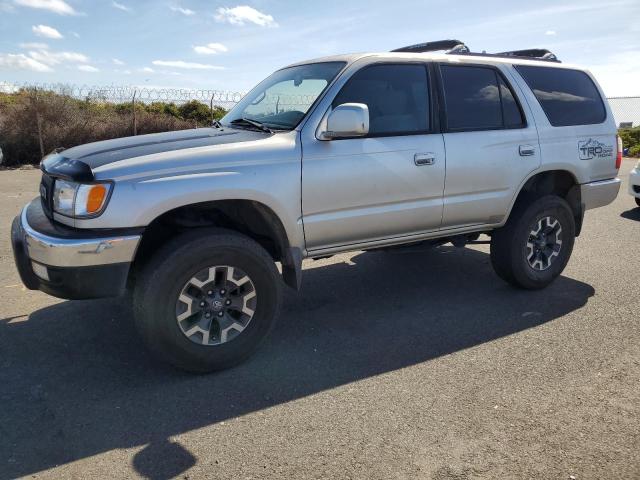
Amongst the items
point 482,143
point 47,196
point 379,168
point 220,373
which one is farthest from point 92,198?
point 482,143

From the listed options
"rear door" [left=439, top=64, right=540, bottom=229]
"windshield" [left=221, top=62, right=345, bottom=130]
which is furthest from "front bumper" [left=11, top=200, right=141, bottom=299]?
"rear door" [left=439, top=64, right=540, bottom=229]

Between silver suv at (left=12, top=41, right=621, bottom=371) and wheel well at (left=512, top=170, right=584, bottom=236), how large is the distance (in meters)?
0.01

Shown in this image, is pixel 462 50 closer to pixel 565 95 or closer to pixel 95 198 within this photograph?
pixel 565 95

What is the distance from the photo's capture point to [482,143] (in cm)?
445

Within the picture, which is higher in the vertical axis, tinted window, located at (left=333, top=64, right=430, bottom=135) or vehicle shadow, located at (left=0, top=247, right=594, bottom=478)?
tinted window, located at (left=333, top=64, right=430, bottom=135)

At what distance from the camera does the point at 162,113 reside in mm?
18641

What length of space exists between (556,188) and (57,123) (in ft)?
46.0

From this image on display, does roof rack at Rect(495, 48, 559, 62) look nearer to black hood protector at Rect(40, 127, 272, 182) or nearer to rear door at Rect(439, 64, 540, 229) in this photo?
rear door at Rect(439, 64, 540, 229)

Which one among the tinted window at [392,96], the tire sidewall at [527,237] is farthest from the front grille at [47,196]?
the tire sidewall at [527,237]

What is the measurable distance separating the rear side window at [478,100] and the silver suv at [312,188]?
0.5 inches

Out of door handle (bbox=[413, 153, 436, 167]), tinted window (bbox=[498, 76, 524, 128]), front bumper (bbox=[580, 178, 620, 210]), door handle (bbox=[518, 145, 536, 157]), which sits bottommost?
front bumper (bbox=[580, 178, 620, 210])

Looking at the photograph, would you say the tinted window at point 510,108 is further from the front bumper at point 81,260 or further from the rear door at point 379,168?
the front bumper at point 81,260

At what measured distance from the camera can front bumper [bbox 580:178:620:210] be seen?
17.0ft

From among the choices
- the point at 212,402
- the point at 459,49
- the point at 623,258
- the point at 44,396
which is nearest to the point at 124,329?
the point at 44,396
